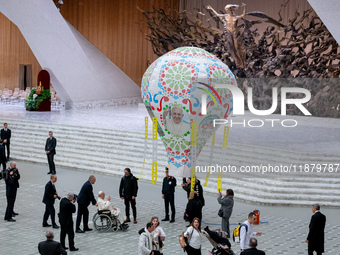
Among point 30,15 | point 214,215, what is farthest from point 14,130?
point 214,215

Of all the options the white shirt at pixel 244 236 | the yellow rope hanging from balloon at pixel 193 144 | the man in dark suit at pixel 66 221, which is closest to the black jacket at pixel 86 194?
the man in dark suit at pixel 66 221

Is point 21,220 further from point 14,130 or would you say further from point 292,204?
point 14,130

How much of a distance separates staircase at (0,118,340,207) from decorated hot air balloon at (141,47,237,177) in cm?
159

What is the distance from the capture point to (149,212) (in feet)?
42.2

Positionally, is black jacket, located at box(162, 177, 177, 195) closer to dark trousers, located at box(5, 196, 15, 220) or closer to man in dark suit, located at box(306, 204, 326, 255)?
dark trousers, located at box(5, 196, 15, 220)

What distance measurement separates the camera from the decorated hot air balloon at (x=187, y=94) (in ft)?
43.9

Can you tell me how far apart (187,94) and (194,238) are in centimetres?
531

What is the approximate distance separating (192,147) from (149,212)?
194 cm

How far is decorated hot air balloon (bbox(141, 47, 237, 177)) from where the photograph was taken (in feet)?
43.9

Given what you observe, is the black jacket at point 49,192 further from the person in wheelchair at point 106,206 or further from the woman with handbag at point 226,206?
the woman with handbag at point 226,206

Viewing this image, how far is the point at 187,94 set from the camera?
1338cm

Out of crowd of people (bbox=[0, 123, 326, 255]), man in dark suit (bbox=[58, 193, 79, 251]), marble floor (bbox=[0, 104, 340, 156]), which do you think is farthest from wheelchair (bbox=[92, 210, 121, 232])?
marble floor (bbox=[0, 104, 340, 156])

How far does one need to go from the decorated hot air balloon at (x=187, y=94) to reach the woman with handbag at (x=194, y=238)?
5217mm

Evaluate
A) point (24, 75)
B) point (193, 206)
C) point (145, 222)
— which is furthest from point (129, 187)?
point (24, 75)
